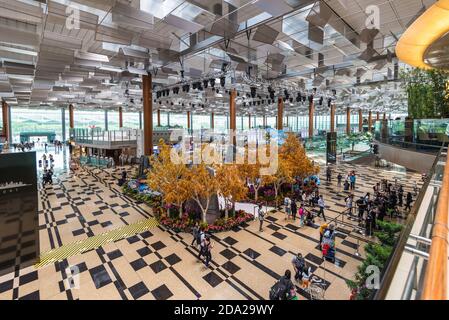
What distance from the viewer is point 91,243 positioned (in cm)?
760

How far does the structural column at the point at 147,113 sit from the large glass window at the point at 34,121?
98.6 ft

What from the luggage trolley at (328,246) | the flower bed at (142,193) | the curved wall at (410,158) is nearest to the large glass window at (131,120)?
the flower bed at (142,193)

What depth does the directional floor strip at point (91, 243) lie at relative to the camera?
6741 millimetres

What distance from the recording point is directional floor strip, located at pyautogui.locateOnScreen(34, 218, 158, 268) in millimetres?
6741

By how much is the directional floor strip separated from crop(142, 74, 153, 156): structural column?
591 cm

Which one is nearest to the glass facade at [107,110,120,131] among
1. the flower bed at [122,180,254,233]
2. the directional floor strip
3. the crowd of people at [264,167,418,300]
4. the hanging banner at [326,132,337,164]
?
the flower bed at [122,180,254,233]

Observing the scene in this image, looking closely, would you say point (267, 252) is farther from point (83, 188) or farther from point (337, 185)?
point (83, 188)

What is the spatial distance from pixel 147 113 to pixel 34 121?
106ft

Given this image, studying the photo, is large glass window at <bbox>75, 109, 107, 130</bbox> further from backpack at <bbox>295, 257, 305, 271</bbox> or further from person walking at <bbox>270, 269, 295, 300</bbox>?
person walking at <bbox>270, 269, 295, 300</bbox>

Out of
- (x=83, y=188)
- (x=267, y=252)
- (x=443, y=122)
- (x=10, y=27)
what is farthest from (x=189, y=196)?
(x=443, y=122)

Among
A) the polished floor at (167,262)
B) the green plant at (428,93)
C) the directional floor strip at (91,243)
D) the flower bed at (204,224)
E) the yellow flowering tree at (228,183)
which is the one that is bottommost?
the polished floor at (167,262)

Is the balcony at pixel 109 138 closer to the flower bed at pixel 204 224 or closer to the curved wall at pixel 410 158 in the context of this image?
the flower bed at pixel 204 224

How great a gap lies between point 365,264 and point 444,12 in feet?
16.6
